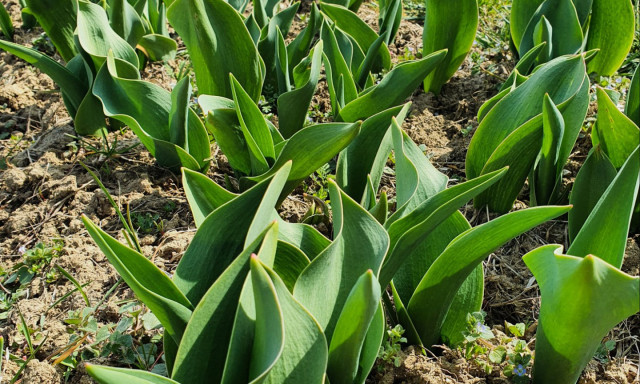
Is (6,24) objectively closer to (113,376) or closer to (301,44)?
(301,44)

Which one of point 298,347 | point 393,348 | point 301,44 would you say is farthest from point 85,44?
point 298,347

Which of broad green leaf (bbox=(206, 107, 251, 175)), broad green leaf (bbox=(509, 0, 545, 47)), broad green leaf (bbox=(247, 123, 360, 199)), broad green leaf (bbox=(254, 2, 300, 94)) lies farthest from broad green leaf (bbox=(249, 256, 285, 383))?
broad green leaf (bbox=(509, 0, 545, 47))

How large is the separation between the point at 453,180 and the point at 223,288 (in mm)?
1340

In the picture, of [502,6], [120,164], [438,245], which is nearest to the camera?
[438,245]

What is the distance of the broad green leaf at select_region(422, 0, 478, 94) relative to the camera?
2486mm

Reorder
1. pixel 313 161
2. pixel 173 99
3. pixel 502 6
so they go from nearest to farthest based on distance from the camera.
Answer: pixel 313 161 < pixel 173 99 < pixel 502 6

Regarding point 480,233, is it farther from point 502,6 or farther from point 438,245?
point 502,6

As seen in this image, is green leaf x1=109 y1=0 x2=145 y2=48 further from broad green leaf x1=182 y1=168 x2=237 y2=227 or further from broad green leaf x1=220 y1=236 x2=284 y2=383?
broad green leaf x1=220 y1=236 x2=284 y2=383

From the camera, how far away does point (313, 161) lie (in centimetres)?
195

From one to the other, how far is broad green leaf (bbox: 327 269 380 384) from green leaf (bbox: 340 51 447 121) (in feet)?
3.21

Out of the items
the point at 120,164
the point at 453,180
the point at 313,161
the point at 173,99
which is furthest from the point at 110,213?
the point at 453,180

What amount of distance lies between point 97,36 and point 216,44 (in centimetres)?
42

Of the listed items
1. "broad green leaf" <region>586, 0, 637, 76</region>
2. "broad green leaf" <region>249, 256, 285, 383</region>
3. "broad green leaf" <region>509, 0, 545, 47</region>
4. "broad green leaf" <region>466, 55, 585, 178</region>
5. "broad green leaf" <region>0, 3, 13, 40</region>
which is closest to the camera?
"broad green leaf" <region>249, 256, 285, 383</region>

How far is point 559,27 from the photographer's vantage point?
239 cm
